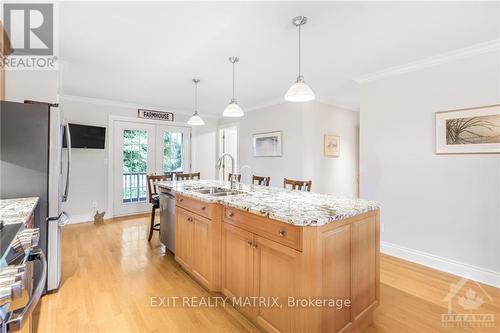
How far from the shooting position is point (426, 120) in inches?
108

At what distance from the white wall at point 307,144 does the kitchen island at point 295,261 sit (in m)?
2.61

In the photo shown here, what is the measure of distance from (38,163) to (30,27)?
1.24 metres

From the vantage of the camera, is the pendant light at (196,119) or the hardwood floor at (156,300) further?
the pendant light at (196,119)

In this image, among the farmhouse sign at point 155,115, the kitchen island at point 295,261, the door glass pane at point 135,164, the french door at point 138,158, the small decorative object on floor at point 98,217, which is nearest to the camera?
the kitchen island at point 295,261

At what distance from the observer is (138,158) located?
5.02 m

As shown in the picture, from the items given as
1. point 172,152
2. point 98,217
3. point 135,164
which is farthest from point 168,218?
point 172,152

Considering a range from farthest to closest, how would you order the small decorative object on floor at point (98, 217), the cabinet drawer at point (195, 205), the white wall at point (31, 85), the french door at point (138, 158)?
the french door at point (138, 158), the small decorative object on floor at point (98, 217), the white wall at point (31, 85), the cabinet drawer at point (195, 205)

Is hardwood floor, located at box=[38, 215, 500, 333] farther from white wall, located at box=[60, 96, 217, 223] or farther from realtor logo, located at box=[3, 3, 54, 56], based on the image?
realtor logo, located at box=[3, 3, 54, 56]

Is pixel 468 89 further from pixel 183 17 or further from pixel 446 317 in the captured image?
pixel 183 17

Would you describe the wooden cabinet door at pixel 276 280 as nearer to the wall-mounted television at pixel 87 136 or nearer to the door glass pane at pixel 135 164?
the wall-mounted television at pixel 87 136

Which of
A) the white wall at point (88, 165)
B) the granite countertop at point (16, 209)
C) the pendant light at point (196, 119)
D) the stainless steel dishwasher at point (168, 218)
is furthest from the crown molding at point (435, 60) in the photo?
the white wall at point (88, 165)

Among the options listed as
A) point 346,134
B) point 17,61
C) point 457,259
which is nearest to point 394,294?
point 457,259

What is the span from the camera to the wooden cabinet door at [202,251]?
2016 mm

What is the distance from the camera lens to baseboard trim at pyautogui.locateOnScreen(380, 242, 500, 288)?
2313 millimetres
